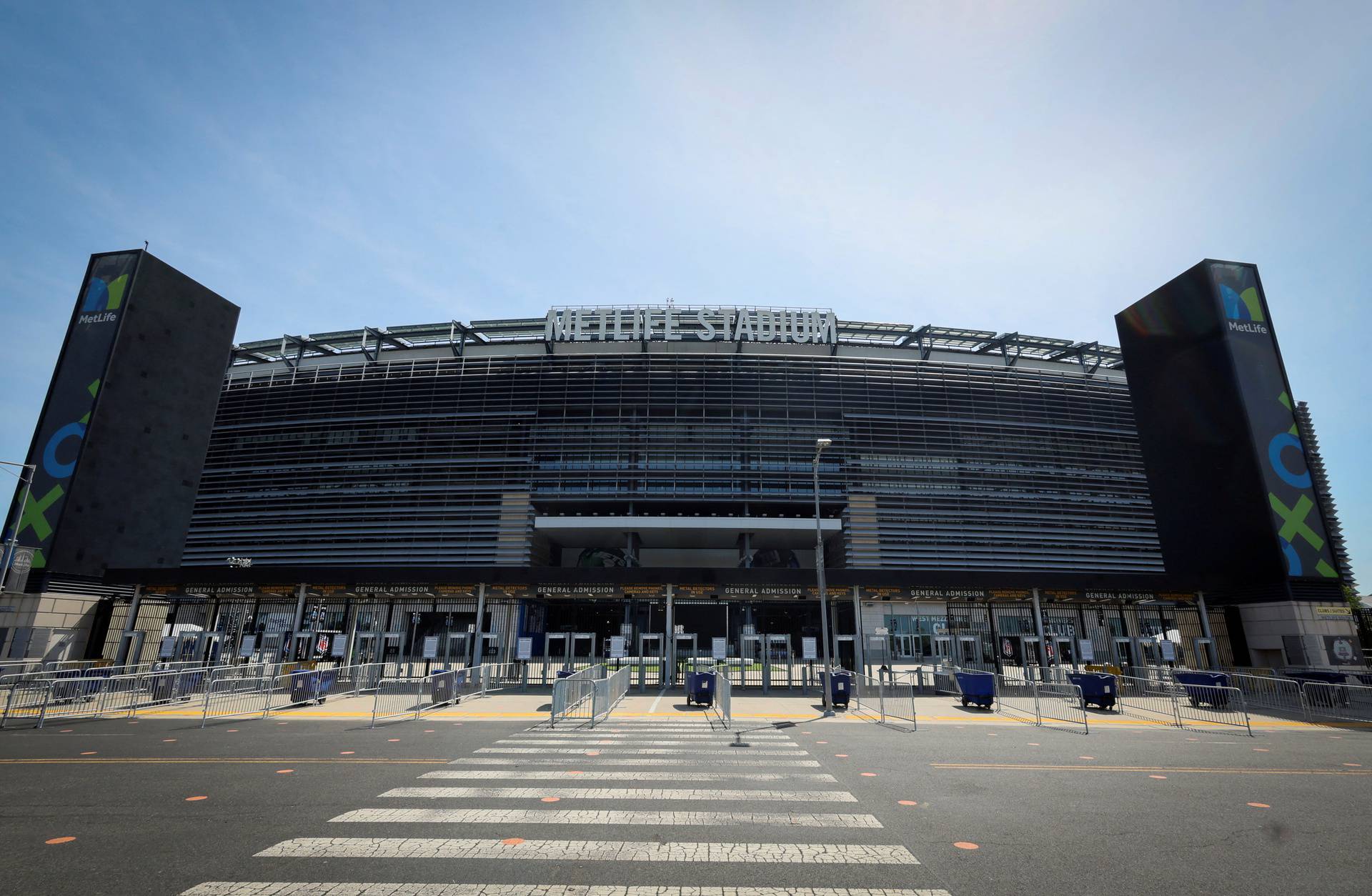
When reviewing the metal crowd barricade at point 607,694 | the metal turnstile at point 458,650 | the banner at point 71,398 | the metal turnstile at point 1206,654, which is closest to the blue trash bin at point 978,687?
the metal crowd barricade at point 607,694

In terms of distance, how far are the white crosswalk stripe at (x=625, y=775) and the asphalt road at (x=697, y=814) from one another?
63mm

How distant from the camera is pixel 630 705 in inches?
849

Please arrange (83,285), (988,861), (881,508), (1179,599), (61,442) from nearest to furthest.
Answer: (988,861)
(1179,599)
(61,442)
(83,285)
(881,508)

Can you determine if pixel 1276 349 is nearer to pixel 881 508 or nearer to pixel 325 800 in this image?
pixel 881 508

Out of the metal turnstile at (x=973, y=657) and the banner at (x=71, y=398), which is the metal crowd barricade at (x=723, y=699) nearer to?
the metal turnstile at (x=973, y=657)

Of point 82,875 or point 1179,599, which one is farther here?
point 1179,599

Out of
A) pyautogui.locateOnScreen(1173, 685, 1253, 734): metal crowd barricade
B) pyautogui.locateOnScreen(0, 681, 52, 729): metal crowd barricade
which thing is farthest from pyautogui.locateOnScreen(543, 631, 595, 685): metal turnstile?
pyautogui.locateOnScreen(1173, 685, 1253, 734): metal crowd barricade

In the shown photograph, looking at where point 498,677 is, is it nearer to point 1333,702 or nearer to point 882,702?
point 882,702

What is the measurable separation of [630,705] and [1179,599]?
32.1m

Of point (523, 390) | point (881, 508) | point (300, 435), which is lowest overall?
point (881, 508)

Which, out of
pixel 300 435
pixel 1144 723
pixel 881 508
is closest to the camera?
pixel 1144 723

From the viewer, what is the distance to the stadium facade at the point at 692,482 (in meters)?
34.5

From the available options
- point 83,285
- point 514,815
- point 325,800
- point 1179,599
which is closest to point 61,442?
point 83,285

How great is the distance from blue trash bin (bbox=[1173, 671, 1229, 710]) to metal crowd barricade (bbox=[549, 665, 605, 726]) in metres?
20.0
